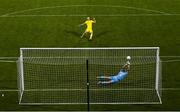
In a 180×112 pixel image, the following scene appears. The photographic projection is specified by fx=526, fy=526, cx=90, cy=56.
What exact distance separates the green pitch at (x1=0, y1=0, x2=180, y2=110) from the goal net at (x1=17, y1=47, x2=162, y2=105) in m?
0.75

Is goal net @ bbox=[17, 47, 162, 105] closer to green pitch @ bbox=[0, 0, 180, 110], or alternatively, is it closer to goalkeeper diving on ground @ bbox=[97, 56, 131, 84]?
goalkeeper diving on ground @ bbox=[97, 56, 131, 84]

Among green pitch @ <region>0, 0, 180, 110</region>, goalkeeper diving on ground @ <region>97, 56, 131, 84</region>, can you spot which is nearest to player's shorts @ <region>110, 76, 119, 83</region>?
goalkeeper diving on ground @ <region>97, 56, 131, 84</region>

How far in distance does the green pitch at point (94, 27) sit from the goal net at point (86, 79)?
751mm

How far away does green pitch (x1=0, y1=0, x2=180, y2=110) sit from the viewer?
2530cm

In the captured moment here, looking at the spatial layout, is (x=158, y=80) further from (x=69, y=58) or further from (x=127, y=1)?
(x=127, y=1)

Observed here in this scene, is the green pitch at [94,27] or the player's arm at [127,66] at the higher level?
the green pitch at [94,27]

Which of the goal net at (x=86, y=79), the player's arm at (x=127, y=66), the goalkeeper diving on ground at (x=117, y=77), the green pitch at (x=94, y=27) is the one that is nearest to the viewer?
the goal net at (x=86, y=79)

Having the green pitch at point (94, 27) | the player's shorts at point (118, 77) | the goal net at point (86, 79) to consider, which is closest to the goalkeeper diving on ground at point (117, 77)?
the player's shorts at point (118, 77)

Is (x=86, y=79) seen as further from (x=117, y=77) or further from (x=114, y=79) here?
(x=117, y=77)

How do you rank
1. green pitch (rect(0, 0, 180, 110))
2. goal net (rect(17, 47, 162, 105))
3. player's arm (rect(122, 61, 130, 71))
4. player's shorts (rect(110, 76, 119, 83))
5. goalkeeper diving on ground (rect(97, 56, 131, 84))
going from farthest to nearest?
green pitch (rect(0, 0, 180, 110)), player's shorts (rect(110, 76, 119, 83)), goalkeeper diving on ground (rect(97, 56, 131, 84)), player's arm (rect(122, 61, 130, 71)), goal net (rect(17, 47, 162, 105))

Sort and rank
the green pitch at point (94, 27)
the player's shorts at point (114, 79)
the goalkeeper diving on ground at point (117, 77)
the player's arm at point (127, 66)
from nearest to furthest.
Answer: the player's arm at point (127, 66) < the goalkeeper diving on ground at point (117, 77) < the player's shorts at point (114, 79) < the green pitch at point (94, 27)

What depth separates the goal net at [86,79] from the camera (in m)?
22.0

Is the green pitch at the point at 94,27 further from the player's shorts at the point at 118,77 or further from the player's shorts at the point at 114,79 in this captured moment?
the player's shorts at the point at 114,79

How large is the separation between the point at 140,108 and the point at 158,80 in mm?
1693
